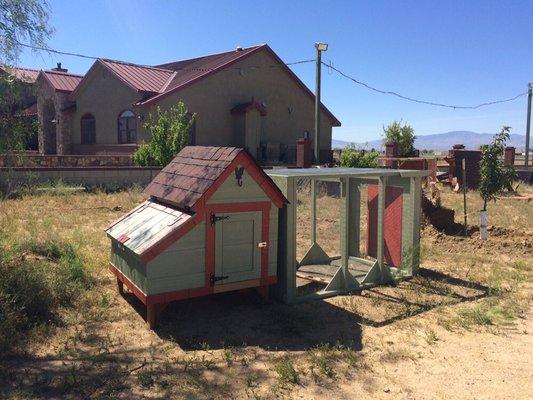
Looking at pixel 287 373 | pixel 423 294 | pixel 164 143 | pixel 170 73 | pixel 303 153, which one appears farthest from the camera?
pixel 170 73

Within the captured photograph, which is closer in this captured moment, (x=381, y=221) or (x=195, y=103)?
A: (x=381, y=221)

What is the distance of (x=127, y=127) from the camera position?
25.8m

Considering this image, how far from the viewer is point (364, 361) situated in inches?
205

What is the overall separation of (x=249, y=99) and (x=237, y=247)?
74.5 feet

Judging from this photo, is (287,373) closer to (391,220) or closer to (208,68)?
(391,220)

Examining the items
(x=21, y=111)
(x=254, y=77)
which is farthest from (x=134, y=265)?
(x=254, y=77)

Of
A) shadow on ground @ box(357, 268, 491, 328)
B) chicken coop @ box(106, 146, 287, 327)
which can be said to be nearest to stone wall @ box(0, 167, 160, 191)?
chicken coop @ box(106, 146, 287, 327)

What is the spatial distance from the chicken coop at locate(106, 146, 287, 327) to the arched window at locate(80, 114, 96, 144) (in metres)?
23.2

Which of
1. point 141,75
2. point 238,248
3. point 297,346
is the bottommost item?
point 297,346

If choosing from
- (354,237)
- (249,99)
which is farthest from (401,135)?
(354,237)

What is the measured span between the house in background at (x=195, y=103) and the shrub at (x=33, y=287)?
17167 millimetres

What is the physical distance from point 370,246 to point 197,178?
4434mm

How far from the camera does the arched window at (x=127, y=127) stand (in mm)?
25433

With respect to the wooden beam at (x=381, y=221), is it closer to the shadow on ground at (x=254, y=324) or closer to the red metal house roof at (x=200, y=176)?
the shadow on ground at (x=254, y=324)
